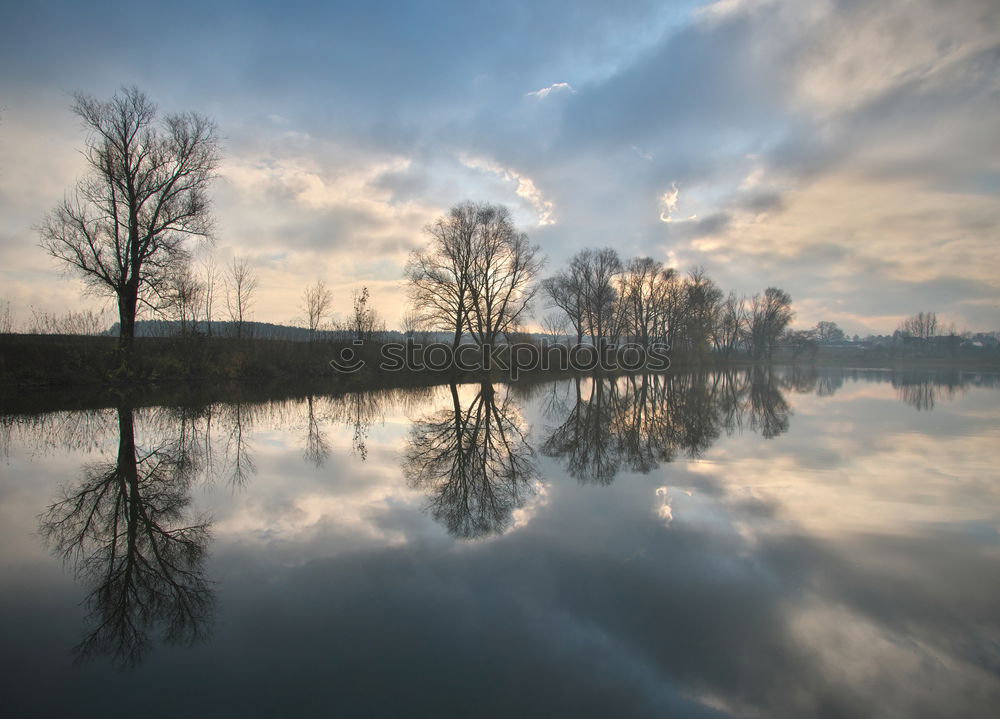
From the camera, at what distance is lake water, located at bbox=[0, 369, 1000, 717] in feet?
8.27

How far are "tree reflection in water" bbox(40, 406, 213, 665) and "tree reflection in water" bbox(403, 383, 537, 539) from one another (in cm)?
230

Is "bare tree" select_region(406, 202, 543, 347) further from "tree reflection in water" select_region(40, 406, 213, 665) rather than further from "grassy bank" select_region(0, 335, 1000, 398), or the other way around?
"tree reflection in water" select_region(40, 406, 213, 665)

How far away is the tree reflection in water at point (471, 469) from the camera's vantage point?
210 inches

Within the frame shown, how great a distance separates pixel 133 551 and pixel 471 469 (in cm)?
421

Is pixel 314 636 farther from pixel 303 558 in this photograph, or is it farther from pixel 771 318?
pixel 771 318

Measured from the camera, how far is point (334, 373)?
27500 mm

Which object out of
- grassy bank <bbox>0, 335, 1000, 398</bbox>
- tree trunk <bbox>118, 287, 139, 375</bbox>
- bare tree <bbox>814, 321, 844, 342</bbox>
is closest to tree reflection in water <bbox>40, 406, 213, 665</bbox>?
grassy bank <bbox>0, 335, 1000, 398</bbox>

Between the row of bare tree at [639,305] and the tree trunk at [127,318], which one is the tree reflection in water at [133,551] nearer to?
the tree trunk at [127,318]

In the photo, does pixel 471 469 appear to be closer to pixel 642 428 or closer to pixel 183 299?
pixel 642 428

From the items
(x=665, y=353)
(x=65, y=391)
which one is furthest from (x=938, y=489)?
(x=665, y=353)

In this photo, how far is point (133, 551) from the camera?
4.21 m

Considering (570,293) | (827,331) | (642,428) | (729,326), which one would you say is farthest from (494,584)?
(827,331)

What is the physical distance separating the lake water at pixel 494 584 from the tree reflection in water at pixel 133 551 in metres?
0.02

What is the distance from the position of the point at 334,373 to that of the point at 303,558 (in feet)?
80.7
